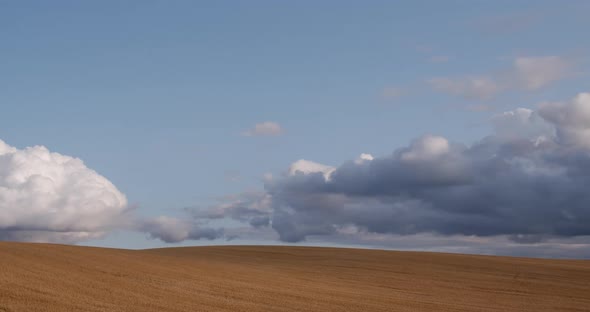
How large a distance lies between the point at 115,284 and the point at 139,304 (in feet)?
13.9

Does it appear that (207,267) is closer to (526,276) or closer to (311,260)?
(311,260)

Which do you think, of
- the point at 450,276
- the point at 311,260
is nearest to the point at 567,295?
the point at 450,276

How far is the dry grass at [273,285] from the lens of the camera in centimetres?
2058

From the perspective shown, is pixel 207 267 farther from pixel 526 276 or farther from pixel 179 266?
pixel 526 276

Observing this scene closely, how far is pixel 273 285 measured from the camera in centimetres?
2952

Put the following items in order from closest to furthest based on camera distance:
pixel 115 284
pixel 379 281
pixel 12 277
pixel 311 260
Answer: pixel 12 277, pixel 115 284, pixel 379 281, pixel 311 260

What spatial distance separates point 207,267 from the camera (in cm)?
3506

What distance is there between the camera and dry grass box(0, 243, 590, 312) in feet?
67.5

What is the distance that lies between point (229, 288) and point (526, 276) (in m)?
23.3

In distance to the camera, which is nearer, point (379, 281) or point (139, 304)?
point (139, 304)

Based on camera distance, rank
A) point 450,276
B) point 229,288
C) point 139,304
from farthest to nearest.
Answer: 1. point 450,276
2. point 229,288
3. point 139,304

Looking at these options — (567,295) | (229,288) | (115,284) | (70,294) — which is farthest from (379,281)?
(70,294)

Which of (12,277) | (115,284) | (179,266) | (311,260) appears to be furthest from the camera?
(311,260)

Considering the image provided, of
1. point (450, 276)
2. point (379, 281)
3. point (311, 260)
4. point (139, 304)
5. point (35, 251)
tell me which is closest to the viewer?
point (139, 304)
